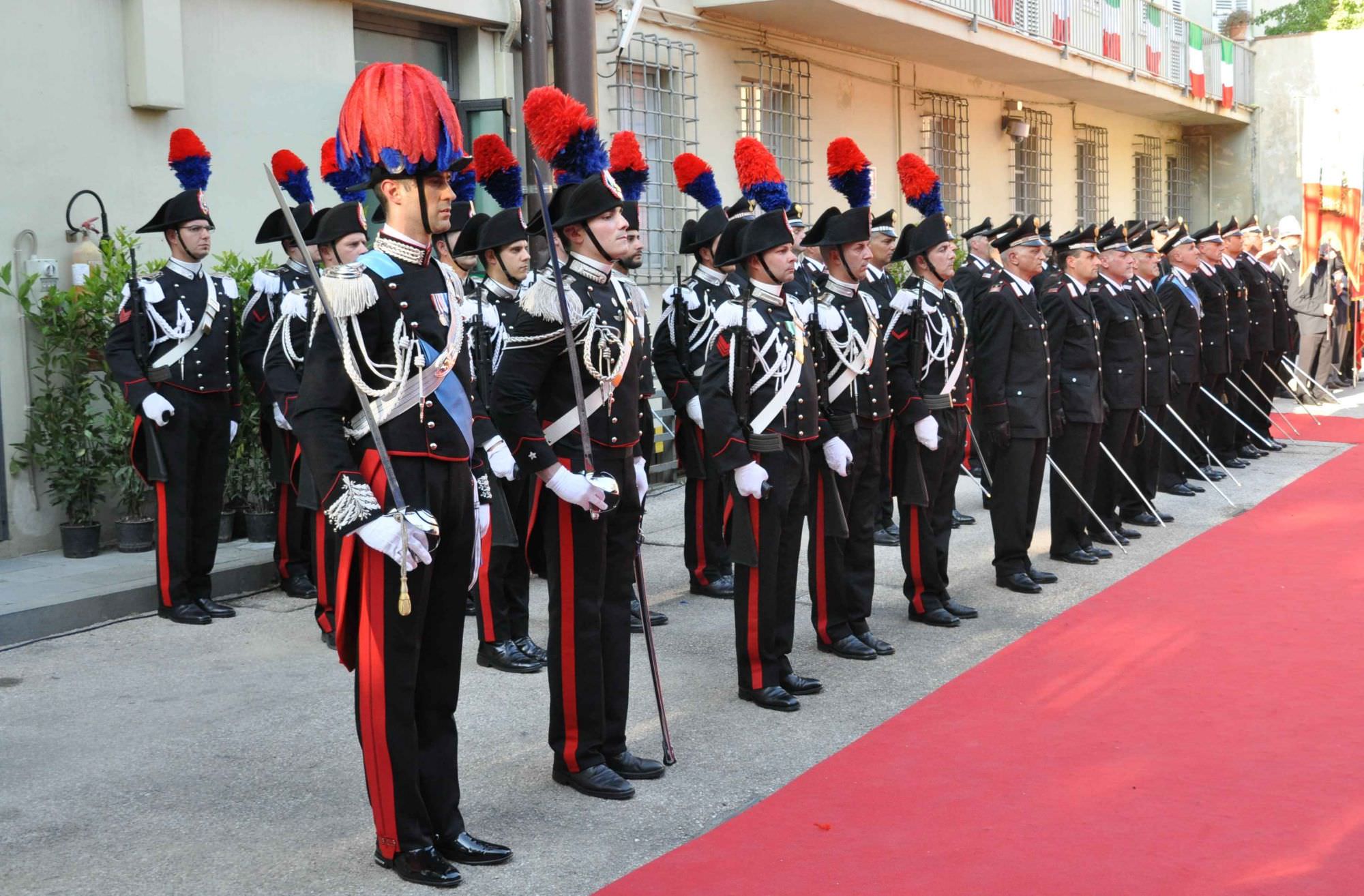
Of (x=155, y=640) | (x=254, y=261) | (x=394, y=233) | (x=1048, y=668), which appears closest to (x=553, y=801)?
(x=394, y=233)

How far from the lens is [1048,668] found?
20.9 feet

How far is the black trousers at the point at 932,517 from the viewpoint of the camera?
7.16 meters

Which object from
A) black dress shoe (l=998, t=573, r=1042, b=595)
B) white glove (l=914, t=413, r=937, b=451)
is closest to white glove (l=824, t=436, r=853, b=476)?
white glove (l=914, t=413, r=937, b=451)

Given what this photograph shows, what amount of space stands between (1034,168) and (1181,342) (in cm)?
1027

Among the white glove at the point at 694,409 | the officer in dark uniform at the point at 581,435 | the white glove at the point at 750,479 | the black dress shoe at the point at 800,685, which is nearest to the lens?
the officer in dark uniform at the point at 581,435

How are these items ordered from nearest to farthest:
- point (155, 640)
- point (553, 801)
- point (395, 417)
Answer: point (395, 417) → point (553, 801) → point (155, 640)

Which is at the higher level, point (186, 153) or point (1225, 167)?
point (1225, 167)

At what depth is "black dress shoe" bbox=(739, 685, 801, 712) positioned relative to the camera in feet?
19.0

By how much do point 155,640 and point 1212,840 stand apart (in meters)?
4.81

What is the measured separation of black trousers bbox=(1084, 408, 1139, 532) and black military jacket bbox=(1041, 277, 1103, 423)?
29.0 inches

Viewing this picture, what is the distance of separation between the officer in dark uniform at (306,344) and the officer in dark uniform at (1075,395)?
3929 millimetres

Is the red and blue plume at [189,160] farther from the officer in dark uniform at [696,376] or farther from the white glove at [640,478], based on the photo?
the white glove at [640,478]

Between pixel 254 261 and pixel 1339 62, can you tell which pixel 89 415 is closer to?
pixel 254 261

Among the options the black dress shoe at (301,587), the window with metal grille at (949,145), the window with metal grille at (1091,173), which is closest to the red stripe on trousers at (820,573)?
the black dress shoe at (301,587)
